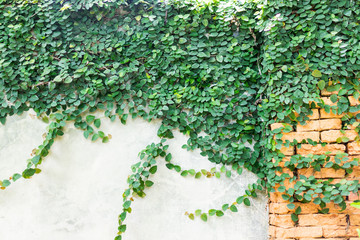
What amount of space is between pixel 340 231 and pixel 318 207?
17 centimetres

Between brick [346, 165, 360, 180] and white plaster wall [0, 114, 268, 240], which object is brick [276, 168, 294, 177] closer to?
white plaster wall [0, 114, 268, 240]

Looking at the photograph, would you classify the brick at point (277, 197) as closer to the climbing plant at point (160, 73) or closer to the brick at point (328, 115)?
the climbing plant at point (160, 73)

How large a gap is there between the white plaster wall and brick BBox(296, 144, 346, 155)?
0.37 m

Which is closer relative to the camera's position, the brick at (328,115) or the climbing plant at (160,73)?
the brick at (328,115)

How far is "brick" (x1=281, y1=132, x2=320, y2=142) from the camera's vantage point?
1750 mm

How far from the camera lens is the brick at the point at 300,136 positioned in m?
1.75

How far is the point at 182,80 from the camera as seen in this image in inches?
78.2

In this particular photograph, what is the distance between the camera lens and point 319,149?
1742mm

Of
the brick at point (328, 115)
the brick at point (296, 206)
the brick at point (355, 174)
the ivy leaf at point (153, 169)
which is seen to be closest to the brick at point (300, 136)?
the brick at point (328, 115)

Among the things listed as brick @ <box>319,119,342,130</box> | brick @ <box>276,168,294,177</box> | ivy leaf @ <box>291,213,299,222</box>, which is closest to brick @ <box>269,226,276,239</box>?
ivy leaf @ <box>291,213,299,222</box>

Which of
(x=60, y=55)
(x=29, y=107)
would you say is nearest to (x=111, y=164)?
(x=29, y=107)

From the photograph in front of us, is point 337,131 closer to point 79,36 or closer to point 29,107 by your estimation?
point 79,36

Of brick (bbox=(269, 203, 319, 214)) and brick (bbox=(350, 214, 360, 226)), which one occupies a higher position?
brick (bbox=(269, 203, 319, 214))

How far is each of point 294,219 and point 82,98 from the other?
1.53m
